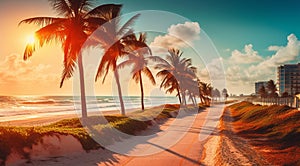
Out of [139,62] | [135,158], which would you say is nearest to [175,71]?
[139,62]

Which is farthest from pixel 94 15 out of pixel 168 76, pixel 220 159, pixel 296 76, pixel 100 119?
pixel 296 76

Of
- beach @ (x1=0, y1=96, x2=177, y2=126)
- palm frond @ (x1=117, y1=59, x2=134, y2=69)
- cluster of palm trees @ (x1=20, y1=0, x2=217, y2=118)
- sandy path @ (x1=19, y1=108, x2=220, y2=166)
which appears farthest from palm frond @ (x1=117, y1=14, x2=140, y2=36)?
sandy path @ (x1=19, y1=108, x2=220, y2=166)

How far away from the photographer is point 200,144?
1437 cm

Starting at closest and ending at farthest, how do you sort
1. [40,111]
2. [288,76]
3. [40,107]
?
[40,111] → [40,107] → [288,76]

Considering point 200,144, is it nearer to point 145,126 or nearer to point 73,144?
point 73,144

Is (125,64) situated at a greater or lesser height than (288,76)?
lesser

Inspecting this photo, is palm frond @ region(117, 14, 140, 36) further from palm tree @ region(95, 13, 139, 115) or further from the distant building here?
the distant building

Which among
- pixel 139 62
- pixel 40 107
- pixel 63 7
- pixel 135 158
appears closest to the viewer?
pixel 135 158

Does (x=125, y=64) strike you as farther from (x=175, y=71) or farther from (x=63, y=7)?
(x=175, y=71)

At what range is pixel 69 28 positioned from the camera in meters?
17.9

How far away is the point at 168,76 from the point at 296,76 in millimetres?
136320

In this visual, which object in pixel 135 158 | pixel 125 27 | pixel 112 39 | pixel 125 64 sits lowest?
pixel 135 158

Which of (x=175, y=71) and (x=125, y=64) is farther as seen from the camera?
(x=175, y=71)

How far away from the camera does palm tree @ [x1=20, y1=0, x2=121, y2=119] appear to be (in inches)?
690
